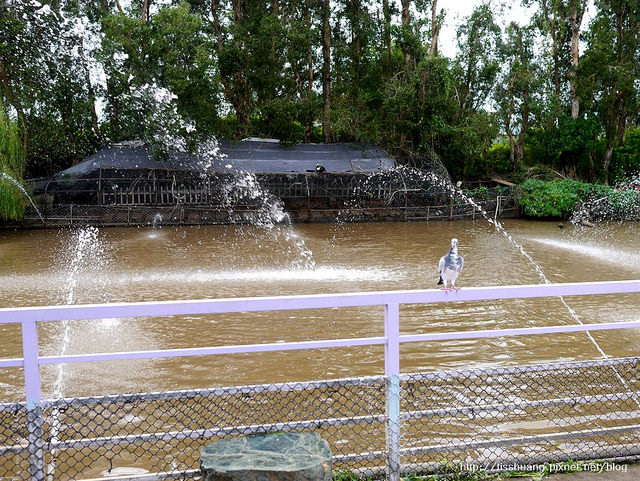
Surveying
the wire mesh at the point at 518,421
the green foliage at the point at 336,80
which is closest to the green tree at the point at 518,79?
the green foliage at the point at 336,80

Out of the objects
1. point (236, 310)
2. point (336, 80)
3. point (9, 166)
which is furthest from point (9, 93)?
point (236, 310)

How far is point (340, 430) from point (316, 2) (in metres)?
25.0

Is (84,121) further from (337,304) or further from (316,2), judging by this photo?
(337,304)

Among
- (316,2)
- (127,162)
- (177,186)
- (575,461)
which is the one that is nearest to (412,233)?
(177,186)

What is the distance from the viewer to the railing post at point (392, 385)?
3084 millimetres

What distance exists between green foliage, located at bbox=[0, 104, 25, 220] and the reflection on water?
3.14ft

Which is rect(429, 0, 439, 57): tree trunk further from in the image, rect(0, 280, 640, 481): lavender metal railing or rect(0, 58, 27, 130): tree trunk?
rect(0, 280, 640, 481): lavender metal railing

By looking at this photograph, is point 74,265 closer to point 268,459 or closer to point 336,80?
point 268,459

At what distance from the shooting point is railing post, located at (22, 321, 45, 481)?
283 cm

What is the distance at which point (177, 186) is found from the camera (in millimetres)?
21484

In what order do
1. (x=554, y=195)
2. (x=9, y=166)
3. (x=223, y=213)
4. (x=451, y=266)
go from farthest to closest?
(x=554, y=195) → (x=223, y=213) → (x=9, y=166) → (x=451, y=266)

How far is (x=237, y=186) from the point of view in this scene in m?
21.8

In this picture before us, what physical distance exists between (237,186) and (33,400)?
62.8ft

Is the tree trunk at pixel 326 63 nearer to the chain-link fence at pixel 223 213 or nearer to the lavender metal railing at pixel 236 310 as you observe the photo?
the chain-link fence at pixel 223 213
